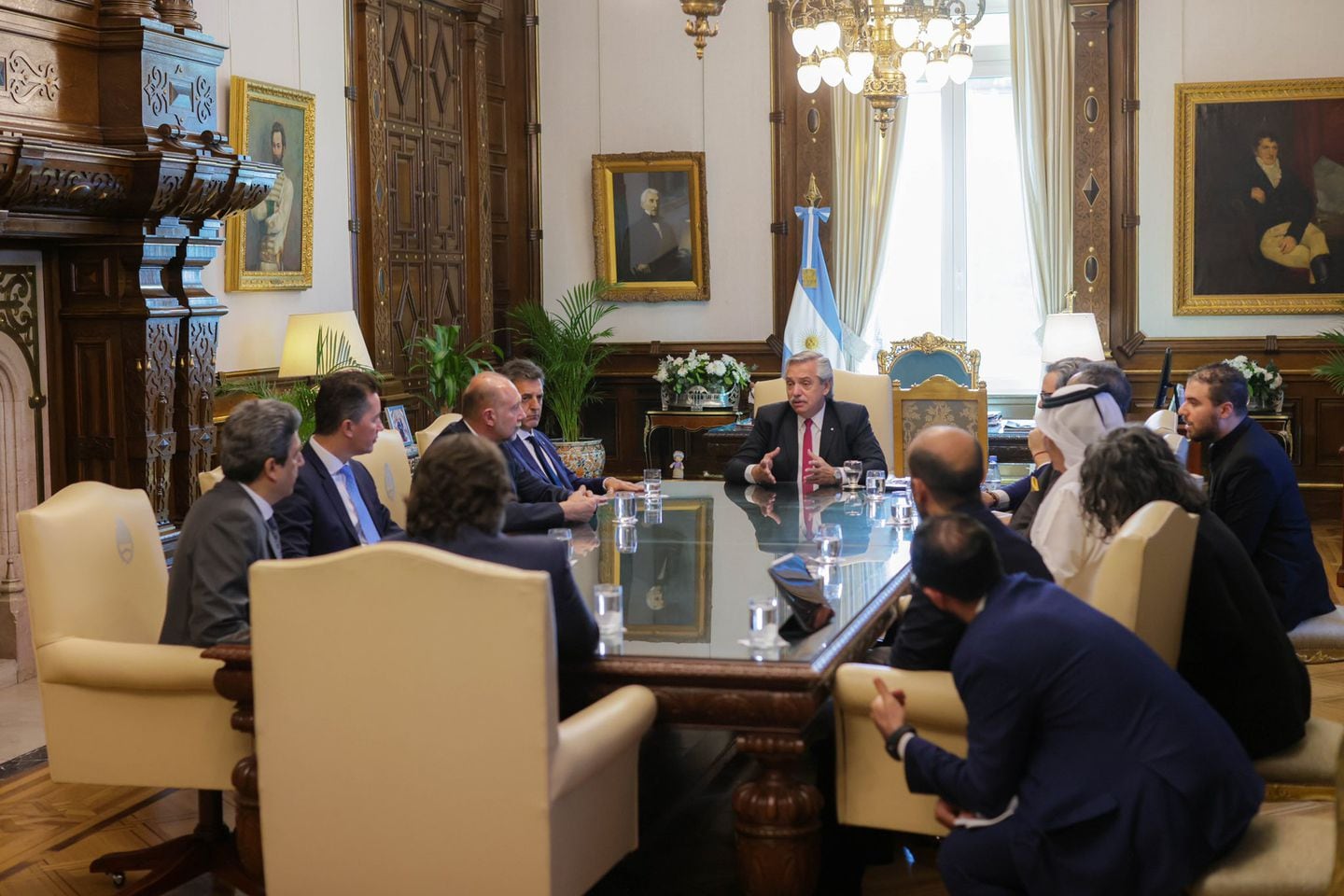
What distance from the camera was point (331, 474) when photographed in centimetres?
455

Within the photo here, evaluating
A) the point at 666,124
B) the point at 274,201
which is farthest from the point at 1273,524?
the point at 666,124

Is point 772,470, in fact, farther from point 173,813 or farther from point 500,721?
point 500,721

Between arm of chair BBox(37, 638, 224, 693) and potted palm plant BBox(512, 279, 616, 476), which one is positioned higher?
potted palm plant BBox(512, 279, 616, 476)

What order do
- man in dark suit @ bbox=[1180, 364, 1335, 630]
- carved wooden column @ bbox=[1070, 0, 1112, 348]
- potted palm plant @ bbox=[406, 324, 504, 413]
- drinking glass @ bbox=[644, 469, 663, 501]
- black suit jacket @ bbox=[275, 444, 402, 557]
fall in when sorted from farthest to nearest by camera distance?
carved wooden column @ bbox=[1070, 0, 1112, 348]
potted palm plant @ bbox=[406, 324, 504, 413]
drinking glass @ bbox=[644, 469, 663, 501]
man in dark suit @ bbox=[1180, 364, 1335, 630]
black suit jacket @ bbox=[275, 444, 402, 557]

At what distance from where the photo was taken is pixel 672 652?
3.40 meters

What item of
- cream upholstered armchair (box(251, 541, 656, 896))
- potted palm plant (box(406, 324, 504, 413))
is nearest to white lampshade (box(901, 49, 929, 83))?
potted palm plant (box(406, 324, 504, 413))

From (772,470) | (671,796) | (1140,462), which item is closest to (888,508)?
(772,470)

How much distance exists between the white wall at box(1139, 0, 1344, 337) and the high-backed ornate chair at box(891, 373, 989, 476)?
9.22ft

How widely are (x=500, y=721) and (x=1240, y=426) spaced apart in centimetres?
330

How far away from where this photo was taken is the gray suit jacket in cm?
370

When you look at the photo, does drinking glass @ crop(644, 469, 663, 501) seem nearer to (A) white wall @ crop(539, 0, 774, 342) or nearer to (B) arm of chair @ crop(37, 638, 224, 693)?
(B) arm of chair @ crop(37, 638, 224, 693)

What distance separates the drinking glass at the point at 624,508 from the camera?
549cm

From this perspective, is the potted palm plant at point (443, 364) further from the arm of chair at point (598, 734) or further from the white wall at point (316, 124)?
the arm of chair at point (598, 734)

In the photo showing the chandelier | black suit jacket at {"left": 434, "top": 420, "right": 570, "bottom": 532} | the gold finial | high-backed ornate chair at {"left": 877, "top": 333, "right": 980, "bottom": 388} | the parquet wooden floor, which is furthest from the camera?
the gold finial
